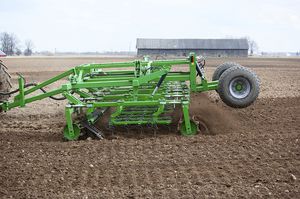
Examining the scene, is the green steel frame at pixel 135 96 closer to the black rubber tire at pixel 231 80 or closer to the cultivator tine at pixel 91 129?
the cultivator tine at pixel 91 129

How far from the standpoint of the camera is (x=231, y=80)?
7246mm

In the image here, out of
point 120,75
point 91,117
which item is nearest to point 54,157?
point 91,117

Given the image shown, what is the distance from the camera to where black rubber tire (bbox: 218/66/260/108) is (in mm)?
7230

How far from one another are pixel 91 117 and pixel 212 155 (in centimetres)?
252

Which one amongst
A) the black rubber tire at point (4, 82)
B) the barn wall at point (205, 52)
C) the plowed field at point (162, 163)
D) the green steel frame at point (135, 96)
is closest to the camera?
the plowed field at point (162, 163)

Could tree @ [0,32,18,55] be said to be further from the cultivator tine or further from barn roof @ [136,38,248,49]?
the cultivator tine

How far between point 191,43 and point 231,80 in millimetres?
70955

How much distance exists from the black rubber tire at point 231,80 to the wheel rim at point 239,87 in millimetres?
34

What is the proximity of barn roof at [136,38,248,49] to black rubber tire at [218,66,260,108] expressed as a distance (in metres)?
68.3

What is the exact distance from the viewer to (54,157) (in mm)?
5547

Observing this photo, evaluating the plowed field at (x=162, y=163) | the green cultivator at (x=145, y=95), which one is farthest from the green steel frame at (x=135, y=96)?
the plowed field at (x=162, y=163)

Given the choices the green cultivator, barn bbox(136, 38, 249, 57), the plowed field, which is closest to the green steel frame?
the green cultivator

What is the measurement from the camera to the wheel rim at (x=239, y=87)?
7285 mm

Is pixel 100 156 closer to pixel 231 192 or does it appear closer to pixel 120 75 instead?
pixel 231 192
